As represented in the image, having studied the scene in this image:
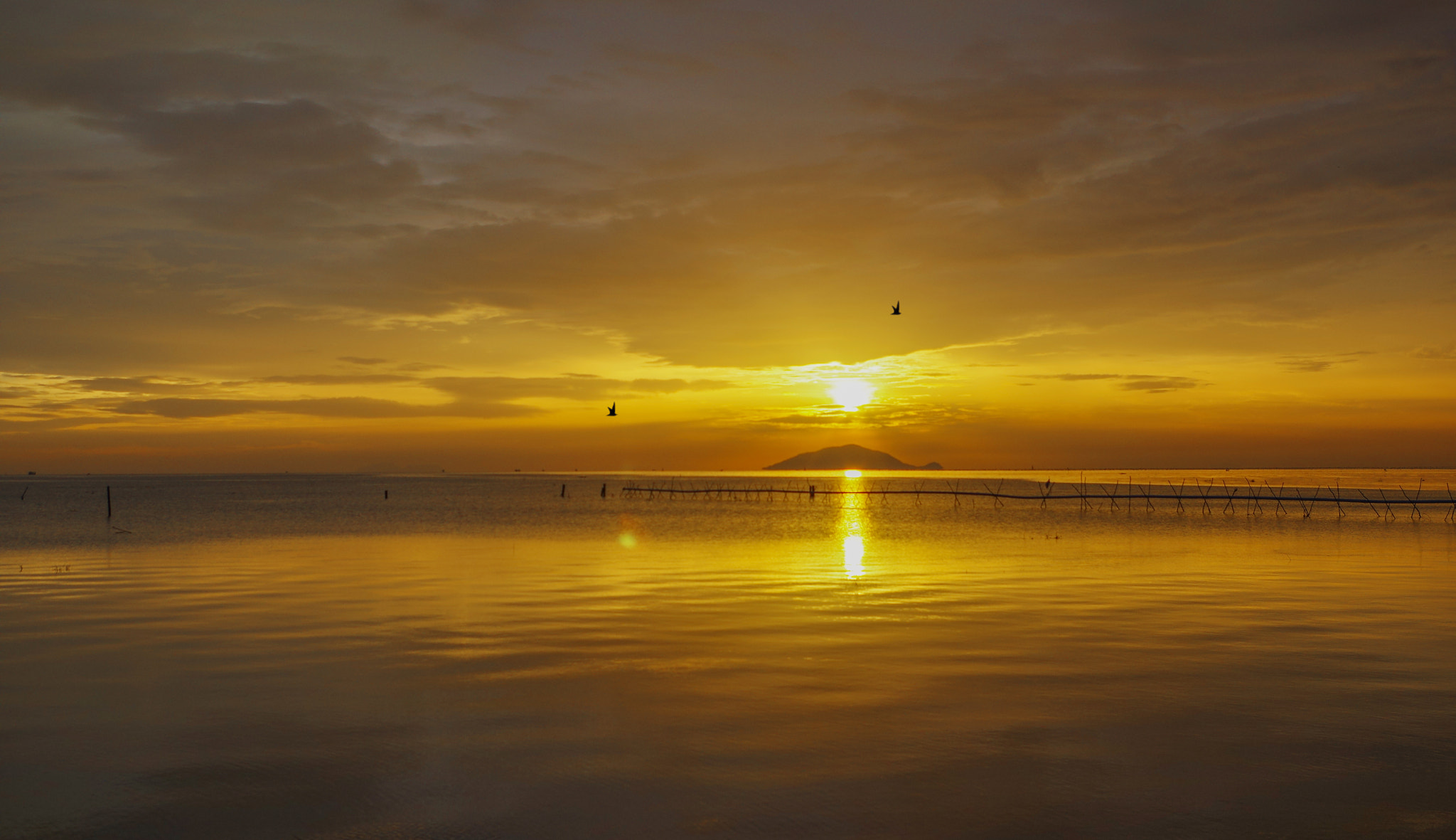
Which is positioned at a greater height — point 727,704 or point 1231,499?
point 1231,499

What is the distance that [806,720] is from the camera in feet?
37.3

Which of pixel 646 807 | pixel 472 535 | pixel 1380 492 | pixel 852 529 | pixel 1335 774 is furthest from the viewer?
pixel 1380 492

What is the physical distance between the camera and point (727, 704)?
12.2 metres

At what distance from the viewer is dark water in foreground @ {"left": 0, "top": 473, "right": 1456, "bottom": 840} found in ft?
28.2

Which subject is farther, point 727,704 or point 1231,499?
point 1231,499

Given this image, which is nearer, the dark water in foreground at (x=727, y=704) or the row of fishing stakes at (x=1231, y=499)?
the dark water in foreground at (x=727, y=704)

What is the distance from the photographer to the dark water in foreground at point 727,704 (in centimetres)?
861

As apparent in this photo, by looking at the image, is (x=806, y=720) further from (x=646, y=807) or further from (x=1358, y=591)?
(x=1358, y=591)

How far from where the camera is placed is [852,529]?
54500 millimetres

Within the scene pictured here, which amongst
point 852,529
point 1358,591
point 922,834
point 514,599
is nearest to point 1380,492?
point 852,529

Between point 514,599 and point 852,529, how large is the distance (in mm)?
34395

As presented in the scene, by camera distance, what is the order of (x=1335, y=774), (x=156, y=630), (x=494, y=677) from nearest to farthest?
(x=1335, y=774), (x=494, y=677), (x=156, y=630)

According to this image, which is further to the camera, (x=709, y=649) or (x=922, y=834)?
(x=709, y=649)

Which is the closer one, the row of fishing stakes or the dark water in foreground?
the dark water in foreground
